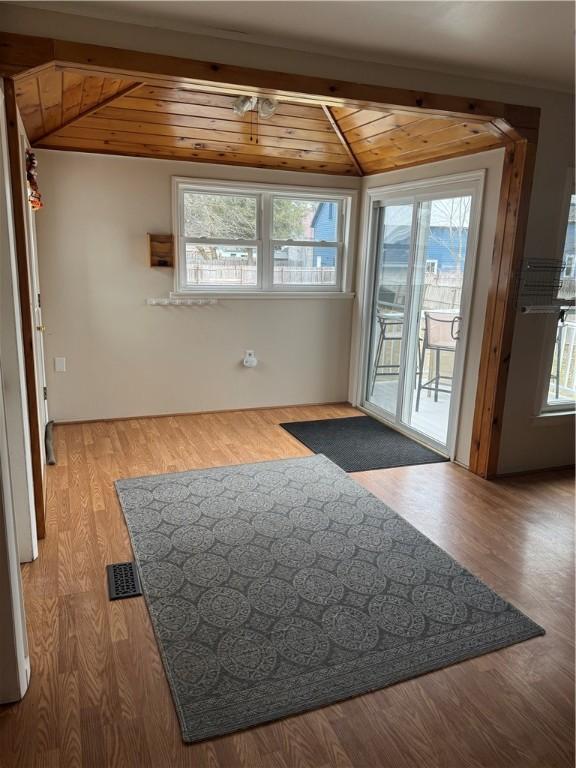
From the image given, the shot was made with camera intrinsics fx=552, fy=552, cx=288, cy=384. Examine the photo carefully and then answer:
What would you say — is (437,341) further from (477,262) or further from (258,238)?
(258,238)

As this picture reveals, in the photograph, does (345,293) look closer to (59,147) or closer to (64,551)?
(59,147)

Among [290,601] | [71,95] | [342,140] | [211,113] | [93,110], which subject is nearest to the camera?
[290,601]

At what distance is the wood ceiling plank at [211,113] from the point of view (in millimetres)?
3891

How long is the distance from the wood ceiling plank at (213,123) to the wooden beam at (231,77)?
148cm

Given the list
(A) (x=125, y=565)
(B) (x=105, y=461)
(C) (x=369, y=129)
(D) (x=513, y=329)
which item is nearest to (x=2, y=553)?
(A) (x=125, y=565)

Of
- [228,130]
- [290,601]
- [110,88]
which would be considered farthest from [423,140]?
[290,601]

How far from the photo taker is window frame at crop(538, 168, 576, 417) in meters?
3.59

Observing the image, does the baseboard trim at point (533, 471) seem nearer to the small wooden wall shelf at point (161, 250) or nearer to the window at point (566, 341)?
the window at point (566, 341)

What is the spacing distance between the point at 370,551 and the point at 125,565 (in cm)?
121

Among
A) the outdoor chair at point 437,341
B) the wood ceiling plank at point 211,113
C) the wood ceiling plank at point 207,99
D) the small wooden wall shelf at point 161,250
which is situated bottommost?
the outdoor chair at point 437,341

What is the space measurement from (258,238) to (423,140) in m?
1.69

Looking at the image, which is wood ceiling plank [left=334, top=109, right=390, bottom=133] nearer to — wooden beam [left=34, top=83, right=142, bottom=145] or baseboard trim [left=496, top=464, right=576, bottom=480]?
wooden beam [left=34, top=83, right=142, bottom=145]

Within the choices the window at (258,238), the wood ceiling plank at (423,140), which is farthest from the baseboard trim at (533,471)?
the window at (258,238)

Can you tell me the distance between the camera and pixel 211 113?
4.13 metres
